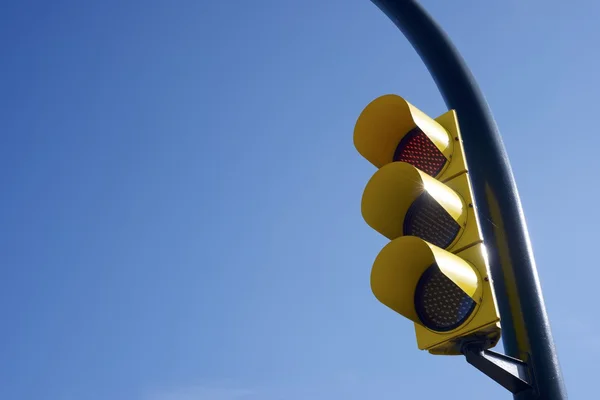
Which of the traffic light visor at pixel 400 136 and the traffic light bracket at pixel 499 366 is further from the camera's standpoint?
the traffic light visor at pixel 400 136

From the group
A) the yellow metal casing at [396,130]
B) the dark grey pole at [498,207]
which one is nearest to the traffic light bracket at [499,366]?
the dark grey pole at [498,207]

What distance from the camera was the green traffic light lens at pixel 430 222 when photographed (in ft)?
10.1

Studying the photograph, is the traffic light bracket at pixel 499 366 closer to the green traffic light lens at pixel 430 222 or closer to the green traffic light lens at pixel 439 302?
the green traffic light lens at pixel 439 302

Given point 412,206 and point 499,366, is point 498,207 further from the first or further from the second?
point 499,366

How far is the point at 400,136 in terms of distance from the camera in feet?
11.4

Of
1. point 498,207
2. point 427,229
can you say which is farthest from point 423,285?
point 498,207

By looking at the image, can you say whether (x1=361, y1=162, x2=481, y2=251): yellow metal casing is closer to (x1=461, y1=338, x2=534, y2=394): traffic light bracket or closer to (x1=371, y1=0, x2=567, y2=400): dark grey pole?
(x1=371, y1=0, x2=567, y2=400): dark grey pole

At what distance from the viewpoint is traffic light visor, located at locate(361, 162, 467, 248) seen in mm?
2992

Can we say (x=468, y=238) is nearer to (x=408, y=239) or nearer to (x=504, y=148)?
(x=408, y=239)

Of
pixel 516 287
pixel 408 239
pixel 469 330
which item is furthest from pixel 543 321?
pixel 408 239

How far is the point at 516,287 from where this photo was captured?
2.94 meters

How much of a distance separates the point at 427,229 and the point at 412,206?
12 centimetres

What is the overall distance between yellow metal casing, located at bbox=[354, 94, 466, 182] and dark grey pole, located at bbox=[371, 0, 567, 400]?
0.32 feet

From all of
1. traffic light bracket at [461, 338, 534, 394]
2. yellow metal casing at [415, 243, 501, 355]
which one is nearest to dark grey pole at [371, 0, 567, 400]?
traffic light bracket at [461, 338, 534, 394]
